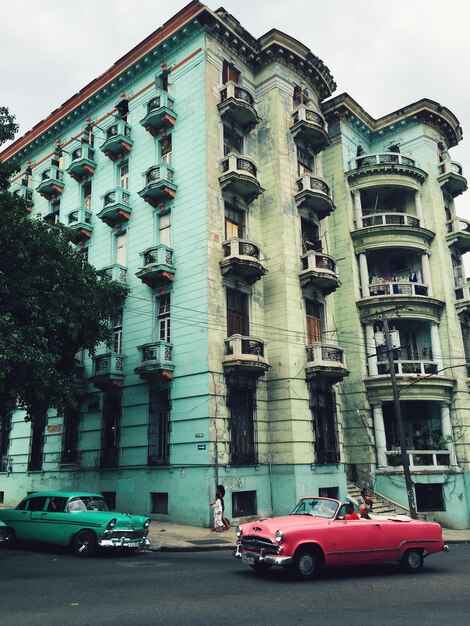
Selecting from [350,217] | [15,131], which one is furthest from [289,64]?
[15,131]

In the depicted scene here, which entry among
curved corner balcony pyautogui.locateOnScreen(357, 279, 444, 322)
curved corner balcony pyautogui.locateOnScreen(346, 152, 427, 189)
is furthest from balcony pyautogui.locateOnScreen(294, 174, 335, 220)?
curved corner balcony pyautogui.locateOnScreen(357, 279, 444, 322)

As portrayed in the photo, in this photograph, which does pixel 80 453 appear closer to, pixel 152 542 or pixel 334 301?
pixel 152 542

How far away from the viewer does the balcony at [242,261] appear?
76.8 feet

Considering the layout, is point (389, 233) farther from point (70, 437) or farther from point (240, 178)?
point (70, 437)

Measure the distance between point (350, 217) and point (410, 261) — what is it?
436 centimetres

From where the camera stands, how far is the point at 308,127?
1080 inches

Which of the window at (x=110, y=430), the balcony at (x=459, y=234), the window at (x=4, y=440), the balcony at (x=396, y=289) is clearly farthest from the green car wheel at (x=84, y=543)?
the balcony at (x=459, y=234)

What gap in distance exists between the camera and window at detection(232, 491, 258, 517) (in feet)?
71.6

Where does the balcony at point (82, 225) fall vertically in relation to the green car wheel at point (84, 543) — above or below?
above

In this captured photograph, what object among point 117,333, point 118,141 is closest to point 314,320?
point 117,333

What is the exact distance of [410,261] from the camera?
31156 mm

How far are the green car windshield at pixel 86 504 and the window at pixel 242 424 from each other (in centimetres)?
689

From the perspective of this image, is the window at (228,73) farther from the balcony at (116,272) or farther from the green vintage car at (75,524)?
the green vintage car at (75,524)

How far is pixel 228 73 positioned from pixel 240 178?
6812 mm
